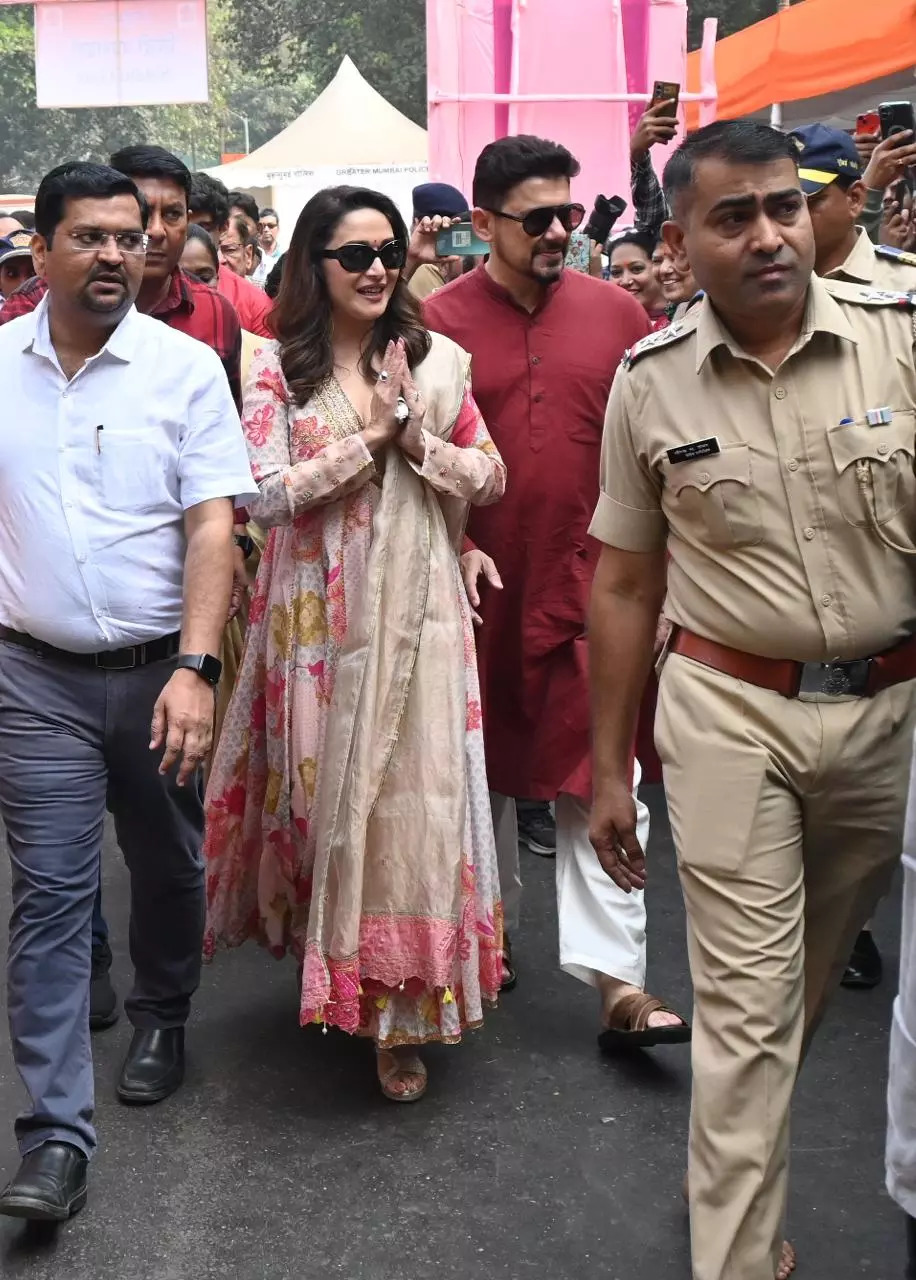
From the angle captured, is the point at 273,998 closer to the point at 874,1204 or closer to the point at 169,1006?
the point at 169,1006

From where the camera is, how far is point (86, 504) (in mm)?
3830

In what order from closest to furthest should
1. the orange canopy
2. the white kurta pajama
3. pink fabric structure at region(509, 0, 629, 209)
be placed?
1. the white kurta pajama
2. pink fabric structure at region(509, 0, 629, 209)
3. the orange canopy

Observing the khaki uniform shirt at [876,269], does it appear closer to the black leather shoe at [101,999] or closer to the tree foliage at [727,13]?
the black leather shoe at [101,999]

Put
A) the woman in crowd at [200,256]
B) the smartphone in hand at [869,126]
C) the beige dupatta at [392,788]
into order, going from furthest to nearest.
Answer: the woman in crowd at [200,256], the smartphone in hand at [869,126], the beige dupatta at [392,788]

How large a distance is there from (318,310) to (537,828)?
2.63m

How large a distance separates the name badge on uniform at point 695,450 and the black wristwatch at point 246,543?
2190 millimetres

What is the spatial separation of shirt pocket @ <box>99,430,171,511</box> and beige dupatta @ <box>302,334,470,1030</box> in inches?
22.1

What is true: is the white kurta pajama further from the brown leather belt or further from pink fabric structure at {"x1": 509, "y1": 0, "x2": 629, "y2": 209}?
pink fabric structure at {"x1": 509, "y1": 0, "x2": 629, "y2": 209}

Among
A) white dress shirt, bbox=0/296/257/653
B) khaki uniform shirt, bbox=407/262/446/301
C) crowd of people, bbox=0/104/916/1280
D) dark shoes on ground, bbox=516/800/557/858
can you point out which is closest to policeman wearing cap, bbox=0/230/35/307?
khaki uniform shirt, bbox=407/262/446/301

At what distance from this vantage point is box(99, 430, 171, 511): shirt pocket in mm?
3838

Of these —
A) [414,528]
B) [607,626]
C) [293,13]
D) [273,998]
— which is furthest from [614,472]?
[293,13]

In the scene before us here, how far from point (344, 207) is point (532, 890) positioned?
246 centimetres

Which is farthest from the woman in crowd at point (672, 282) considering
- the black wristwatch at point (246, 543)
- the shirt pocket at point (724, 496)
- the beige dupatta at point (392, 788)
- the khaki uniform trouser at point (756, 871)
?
the khaki uniform trouser at point (756, 871)

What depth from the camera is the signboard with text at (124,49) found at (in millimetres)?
22328
